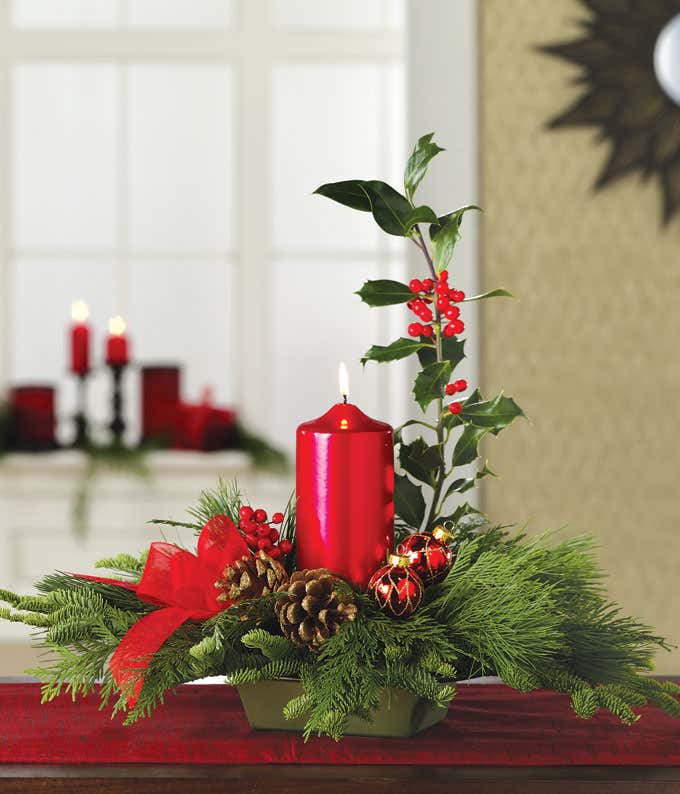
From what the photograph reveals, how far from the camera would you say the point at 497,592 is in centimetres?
64

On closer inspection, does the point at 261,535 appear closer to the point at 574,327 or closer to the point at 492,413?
the point at 492,413

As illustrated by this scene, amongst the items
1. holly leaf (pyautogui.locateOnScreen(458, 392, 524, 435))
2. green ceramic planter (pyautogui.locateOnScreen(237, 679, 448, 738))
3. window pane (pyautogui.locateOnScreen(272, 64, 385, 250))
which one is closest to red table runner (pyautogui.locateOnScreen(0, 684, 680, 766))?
green ceramic planter (pyautogui.locateOnScreen(237, 679, 448, 738))

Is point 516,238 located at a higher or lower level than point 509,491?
higher

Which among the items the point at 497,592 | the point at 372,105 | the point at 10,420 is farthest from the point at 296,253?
the point at 497,592

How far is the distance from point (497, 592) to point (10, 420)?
189 centimetres

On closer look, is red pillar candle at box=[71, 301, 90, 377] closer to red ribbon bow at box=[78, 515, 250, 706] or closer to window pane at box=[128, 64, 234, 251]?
window pane at box=[128, 64, 234, 251]

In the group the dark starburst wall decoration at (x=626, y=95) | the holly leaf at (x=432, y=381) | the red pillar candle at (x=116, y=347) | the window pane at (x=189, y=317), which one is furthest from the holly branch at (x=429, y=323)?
the window pane at (x=189, y=317)

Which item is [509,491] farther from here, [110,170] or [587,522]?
[110,170]

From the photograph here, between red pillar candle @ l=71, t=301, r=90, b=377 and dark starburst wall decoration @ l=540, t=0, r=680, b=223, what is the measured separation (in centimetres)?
113

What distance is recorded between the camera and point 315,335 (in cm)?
238

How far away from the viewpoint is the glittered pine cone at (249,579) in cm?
65

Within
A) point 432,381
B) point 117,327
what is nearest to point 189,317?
point 117,327

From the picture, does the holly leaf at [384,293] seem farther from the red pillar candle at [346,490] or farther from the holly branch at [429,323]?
the red pillar candle at [346,490]

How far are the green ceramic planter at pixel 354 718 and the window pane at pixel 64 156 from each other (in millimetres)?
1904
